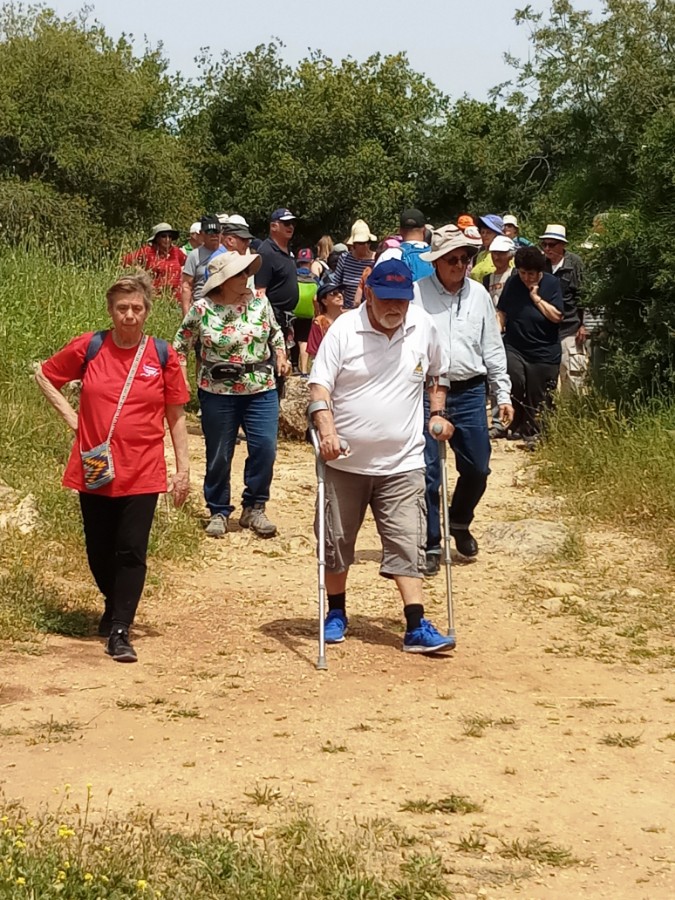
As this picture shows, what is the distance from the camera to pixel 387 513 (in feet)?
23.4

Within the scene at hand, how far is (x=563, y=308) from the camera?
42.1ft

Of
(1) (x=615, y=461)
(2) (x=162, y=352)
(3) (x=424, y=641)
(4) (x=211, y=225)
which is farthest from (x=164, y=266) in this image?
(3) (x=424, y=641)

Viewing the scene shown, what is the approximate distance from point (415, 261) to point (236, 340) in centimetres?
191

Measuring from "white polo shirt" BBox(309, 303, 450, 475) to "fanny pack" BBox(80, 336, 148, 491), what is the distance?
888 mm

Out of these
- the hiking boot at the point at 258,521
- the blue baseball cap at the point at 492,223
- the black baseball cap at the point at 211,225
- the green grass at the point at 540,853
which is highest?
the blue baseball cap at the point at 492,223

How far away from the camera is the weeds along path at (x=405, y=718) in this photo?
4.84m

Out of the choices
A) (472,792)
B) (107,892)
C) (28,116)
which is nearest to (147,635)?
(472,792)

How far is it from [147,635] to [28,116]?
27853 mm

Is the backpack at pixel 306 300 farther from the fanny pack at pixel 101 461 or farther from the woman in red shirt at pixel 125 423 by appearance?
the fanny pack at pixel 101 461

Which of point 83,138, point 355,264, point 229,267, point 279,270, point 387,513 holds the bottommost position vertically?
point 387,513

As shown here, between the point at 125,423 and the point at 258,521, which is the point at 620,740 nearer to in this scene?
the point at 125,423

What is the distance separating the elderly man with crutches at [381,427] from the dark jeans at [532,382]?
18.2 feet

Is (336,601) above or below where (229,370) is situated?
below

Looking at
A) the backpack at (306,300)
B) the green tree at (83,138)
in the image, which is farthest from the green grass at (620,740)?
the green tree at (83,138)
